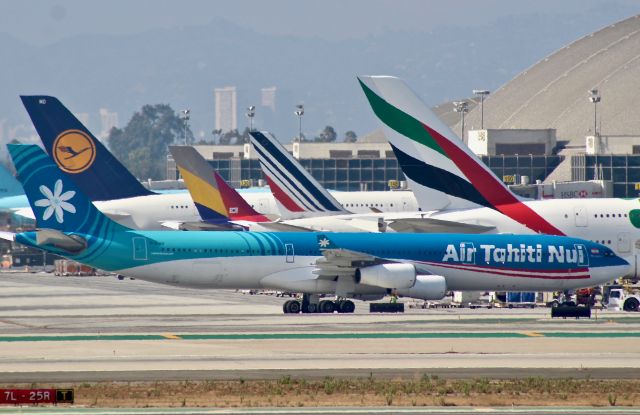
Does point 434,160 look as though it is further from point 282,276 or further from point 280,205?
point 280,205

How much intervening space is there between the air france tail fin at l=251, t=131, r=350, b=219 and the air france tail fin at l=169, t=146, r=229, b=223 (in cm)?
459

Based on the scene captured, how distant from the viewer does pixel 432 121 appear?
227ft

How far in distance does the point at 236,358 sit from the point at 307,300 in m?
22.2

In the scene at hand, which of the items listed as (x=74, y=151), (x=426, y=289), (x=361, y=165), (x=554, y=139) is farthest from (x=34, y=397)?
(x=361, y=165)

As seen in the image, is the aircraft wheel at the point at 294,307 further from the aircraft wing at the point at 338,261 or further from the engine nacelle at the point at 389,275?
the engine nacelle at the point at 389,275

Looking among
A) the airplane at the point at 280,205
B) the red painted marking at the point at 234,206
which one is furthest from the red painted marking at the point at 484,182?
the red painted marking at the point at 234,206

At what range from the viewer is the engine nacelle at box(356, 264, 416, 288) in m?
63.3

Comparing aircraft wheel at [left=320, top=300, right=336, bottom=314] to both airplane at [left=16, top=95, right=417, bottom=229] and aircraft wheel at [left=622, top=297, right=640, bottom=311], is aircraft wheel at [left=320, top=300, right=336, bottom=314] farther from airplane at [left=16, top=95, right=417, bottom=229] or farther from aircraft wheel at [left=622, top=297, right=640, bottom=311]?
airplane at [left=16, top=95, right=417, bottom=229]

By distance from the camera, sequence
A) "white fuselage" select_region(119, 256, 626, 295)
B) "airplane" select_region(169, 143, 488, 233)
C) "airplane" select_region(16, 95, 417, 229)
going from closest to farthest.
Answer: "white fuselage" select_region(119, 256, 626, 295), "airplane" select_region(169, 143, 488, 233), "airplane" select_region(16, 95, 417, 229)

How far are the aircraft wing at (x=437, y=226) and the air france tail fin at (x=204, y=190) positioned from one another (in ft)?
67.6

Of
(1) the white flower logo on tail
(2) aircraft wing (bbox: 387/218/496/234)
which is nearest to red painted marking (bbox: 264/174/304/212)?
(2) aircraft wing (bbox: 387/218/496/234)

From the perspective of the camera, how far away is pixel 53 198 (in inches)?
2435

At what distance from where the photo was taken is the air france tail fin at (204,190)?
88.2 metres

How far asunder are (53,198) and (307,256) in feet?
39.2
